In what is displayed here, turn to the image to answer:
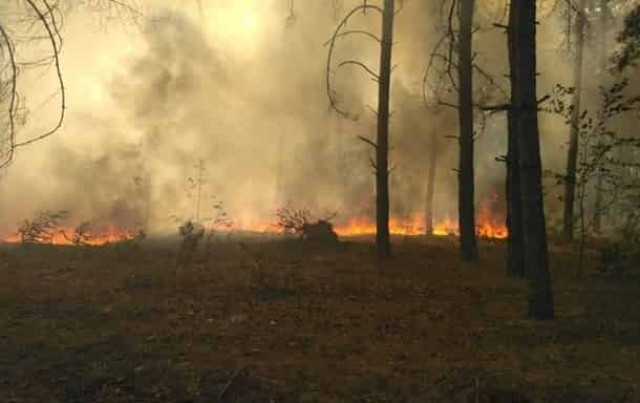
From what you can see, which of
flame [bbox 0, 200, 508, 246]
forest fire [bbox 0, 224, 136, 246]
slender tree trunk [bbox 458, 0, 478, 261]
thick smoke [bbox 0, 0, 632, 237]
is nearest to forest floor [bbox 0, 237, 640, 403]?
slender tree trunk [bbox 458, 0, 478, 261]

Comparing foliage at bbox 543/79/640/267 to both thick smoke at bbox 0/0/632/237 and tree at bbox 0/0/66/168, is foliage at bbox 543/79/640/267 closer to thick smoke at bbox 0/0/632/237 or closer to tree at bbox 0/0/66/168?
tree at bbox 0/0/66/168

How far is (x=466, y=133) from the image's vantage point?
47.3 ft

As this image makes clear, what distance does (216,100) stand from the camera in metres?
28.7

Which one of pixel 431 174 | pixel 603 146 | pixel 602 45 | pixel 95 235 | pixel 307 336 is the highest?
pixel 602 45

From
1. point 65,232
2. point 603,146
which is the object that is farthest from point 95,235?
point 603,146

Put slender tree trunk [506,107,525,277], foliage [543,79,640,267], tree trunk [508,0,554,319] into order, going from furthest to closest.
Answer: slender tree trunk [506,107,525,277], foliage [543,79,640,267], tree trunk [508,0,554,319]

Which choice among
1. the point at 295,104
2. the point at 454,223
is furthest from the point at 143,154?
the point at 454,223

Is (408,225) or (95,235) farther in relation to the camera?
(408,225)

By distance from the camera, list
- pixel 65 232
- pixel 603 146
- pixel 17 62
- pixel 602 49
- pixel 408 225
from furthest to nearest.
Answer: pixel 408 225, pixel 602 49, pixel 65 232, pixel 603 146, pixel 17 62

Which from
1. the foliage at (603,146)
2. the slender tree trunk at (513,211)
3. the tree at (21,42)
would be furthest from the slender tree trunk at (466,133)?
the tree at (21,42)

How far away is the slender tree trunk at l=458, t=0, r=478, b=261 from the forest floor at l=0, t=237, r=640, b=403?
160 cm

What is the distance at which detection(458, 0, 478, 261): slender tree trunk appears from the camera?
14.3 meters

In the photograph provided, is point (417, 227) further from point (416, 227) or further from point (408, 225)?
point (408, 225)

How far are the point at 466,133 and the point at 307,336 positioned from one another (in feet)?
25.7
